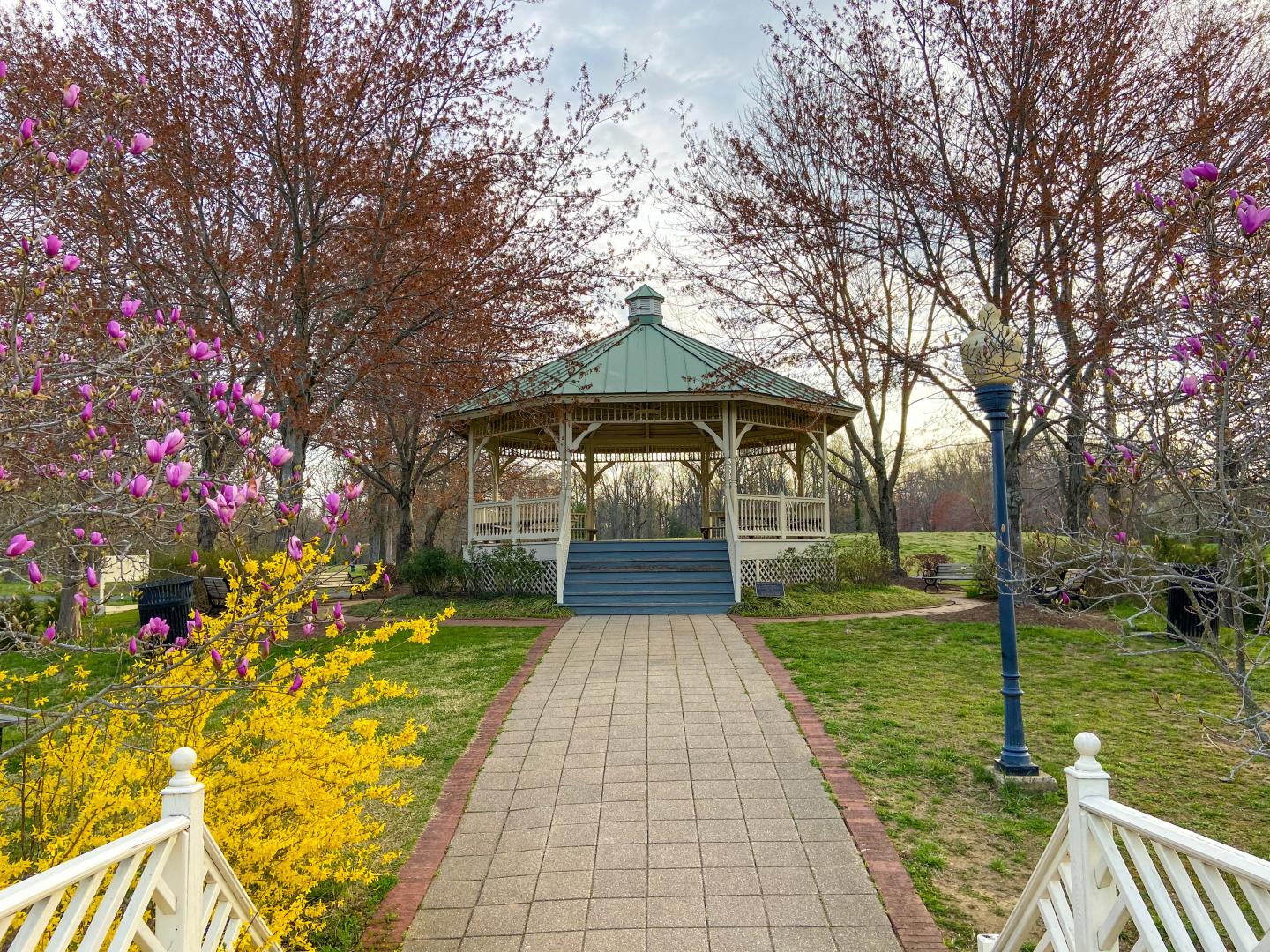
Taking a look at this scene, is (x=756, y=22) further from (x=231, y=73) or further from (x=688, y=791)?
(x=688, y=791)

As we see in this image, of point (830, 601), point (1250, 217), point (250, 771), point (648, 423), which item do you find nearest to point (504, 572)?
point (648, 423)

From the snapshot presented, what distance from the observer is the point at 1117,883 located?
2223 mm

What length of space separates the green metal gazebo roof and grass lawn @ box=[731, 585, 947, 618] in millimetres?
3346

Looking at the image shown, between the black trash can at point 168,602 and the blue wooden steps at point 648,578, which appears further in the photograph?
the blue wooden steps at point 648,578

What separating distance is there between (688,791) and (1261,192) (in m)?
5.16

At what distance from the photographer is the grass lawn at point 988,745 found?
402cm

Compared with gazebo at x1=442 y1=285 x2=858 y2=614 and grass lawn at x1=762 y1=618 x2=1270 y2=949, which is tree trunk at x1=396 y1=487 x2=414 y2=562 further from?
grass lawn at x1=762 y1=618 x2=1270 y2=949

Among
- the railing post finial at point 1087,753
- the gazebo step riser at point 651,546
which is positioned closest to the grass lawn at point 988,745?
the railing post finial at point 1087,753

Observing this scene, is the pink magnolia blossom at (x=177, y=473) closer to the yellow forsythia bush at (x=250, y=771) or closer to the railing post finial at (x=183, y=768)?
the yellow forsythia bush at (x=250, y=771)

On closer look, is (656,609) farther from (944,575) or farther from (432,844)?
(944,575)

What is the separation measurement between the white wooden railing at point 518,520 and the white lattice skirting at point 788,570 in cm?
363

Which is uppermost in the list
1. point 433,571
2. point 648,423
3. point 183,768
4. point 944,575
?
point 648,423

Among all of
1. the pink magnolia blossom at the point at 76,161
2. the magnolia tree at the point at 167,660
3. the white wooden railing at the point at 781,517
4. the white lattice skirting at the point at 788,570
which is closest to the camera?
the pink magnolia blossom at the point at 76,161

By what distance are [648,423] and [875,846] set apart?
1113 cm
